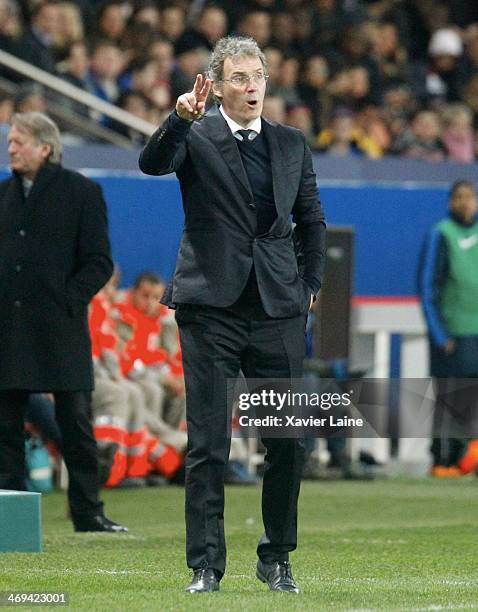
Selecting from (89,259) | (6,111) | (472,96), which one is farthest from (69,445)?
(472,96)

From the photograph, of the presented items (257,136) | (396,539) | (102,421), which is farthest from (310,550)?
(102,421)

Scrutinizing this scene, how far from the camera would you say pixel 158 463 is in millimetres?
12016

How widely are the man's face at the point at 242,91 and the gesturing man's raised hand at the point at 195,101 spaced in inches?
9.1

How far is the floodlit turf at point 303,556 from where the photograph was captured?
5.95 m

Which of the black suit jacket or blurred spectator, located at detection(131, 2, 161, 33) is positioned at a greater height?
blurred spectator, located at detection(131, 2, 161, 33)

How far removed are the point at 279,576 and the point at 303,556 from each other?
151 cm

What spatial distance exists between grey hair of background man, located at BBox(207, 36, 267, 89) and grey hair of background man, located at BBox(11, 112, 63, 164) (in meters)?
2.44

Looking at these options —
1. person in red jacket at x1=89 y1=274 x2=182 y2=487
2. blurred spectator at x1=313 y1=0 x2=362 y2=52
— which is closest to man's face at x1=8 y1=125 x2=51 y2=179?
person in red jacket at x1=89 y1=274 x2=182 y2=487

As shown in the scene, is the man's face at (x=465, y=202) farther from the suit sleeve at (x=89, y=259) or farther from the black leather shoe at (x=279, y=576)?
the black leather shoe at (x=279, y=576)

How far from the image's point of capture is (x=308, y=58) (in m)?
17.4

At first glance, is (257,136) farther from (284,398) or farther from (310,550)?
(310,550)

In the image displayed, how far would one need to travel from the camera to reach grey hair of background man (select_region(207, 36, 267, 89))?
612cm

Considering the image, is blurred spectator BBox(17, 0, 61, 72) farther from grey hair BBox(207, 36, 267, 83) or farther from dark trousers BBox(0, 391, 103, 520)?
grey hair BBox(207, 36, 267, 83)

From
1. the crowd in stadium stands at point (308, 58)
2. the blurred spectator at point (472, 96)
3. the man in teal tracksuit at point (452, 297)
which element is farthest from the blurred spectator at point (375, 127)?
the man in teal tracksuit at point (452, 297)
